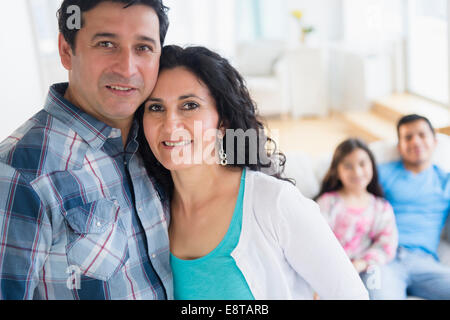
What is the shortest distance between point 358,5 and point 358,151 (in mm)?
4542

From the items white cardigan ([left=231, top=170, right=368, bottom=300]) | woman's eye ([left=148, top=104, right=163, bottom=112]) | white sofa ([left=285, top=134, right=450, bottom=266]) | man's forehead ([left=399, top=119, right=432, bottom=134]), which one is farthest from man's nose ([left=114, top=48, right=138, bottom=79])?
man's forehead ([left=399, top=119, right=432, bottom=134])

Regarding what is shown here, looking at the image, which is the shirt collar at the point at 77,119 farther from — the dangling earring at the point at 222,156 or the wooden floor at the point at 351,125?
the wooden floor at the point at 351,125

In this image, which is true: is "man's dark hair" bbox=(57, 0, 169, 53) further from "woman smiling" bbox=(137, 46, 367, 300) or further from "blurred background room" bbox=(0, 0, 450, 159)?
"blurred background room" bbox=(0, 0, 450, 159)

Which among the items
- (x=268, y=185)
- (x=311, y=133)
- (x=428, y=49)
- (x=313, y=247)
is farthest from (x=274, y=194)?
(x=428, y=49)

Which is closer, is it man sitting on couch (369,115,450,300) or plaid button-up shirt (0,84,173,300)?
plaid button-up shirt (0,84,173,300)

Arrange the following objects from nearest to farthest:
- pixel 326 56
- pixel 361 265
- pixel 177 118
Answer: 1. pixel 177 118
2. pixel 361 265
3. pixel 326 56

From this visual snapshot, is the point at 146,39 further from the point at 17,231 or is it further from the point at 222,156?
the point at 17,231

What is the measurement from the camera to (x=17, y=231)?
939 mm

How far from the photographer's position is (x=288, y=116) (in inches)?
243

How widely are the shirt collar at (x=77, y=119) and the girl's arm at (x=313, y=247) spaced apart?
42 centimetres

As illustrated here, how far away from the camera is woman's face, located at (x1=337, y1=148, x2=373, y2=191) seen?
6.91 ft

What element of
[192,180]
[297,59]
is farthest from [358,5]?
[192,180]

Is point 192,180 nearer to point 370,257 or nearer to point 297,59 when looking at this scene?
point 370,257

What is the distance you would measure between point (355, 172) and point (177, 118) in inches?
45.9
